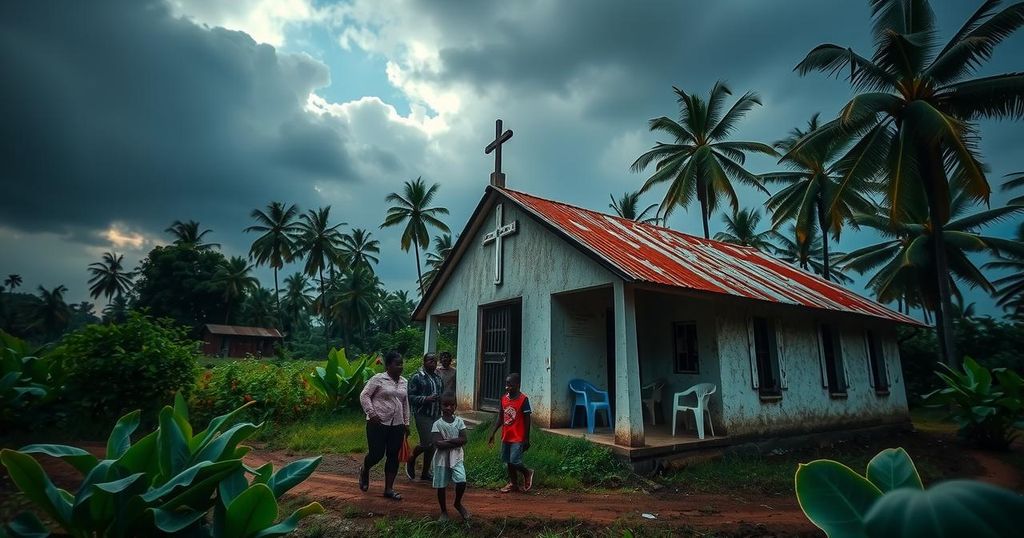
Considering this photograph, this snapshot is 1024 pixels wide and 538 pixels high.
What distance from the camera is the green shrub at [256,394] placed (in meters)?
10.2

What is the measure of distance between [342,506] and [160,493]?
3.44 metres

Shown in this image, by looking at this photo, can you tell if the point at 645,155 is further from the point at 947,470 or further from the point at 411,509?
the point at 411,509

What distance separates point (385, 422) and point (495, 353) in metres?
4.53

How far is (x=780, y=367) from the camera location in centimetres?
970

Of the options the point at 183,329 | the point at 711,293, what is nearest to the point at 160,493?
the point at 711,293

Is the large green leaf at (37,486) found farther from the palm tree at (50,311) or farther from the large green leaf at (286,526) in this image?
the palm tree at (50,311)

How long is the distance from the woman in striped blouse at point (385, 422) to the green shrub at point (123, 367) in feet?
16.4

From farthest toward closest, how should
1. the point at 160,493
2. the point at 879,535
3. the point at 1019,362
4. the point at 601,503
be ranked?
the point at 1019,362 → the point at 601,503 → the point at 160,493 → the point at 879,535

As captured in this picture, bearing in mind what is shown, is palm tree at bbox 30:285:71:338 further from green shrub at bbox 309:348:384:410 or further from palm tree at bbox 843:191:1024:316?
palm tree at bbox 843:191:1024:316

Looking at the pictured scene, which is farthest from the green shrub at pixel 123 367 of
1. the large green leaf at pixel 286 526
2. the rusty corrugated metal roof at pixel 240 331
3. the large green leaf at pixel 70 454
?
the rusty corrugated metal roof at pixel 240 331

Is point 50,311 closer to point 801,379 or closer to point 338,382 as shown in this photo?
point 338,382

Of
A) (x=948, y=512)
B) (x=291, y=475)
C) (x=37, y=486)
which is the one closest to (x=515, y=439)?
(x=291, y=475)

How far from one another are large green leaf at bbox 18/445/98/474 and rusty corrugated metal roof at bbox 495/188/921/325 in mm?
6007

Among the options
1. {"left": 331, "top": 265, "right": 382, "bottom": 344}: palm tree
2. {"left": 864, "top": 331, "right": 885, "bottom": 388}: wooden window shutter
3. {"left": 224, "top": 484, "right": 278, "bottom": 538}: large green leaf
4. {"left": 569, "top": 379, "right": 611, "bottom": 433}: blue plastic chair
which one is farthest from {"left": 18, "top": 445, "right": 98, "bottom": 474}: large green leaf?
{"left": 331, "top": 265, "right": 382, "bottom": 344}: palm tree
